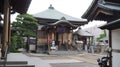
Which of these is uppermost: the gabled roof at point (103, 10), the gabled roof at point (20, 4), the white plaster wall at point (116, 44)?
the gabled roof at point (20, 4)

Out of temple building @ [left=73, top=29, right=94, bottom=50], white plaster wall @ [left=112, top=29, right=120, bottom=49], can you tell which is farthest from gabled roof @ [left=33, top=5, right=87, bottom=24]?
white plaster wall @ [left=112, top=29, right=120, bottom=49]

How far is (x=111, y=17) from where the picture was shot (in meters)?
10.9

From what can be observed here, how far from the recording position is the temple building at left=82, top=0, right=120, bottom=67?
32.4ft

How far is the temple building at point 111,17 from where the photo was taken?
9.86 m

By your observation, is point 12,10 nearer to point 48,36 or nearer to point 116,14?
point 116,14

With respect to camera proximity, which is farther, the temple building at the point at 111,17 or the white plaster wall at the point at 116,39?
the white plaster wall at the point at 116,39

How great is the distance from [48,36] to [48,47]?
223 cm

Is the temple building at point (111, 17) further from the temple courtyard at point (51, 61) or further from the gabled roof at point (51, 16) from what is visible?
the gabled roof at point (51, 16)

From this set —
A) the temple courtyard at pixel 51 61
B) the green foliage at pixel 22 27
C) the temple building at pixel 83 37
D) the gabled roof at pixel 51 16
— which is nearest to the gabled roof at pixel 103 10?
the temple courtyard at pixel 51 61

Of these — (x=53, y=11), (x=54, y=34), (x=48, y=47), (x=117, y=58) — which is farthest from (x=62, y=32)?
(x=117, y=58)

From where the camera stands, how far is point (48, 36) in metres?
32.9

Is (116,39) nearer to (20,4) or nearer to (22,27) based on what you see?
(20,4)

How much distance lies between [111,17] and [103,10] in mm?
809

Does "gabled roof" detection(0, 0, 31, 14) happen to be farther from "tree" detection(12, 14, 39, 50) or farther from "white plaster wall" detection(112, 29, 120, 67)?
"tree" detection(12, 14, 39, 50)
